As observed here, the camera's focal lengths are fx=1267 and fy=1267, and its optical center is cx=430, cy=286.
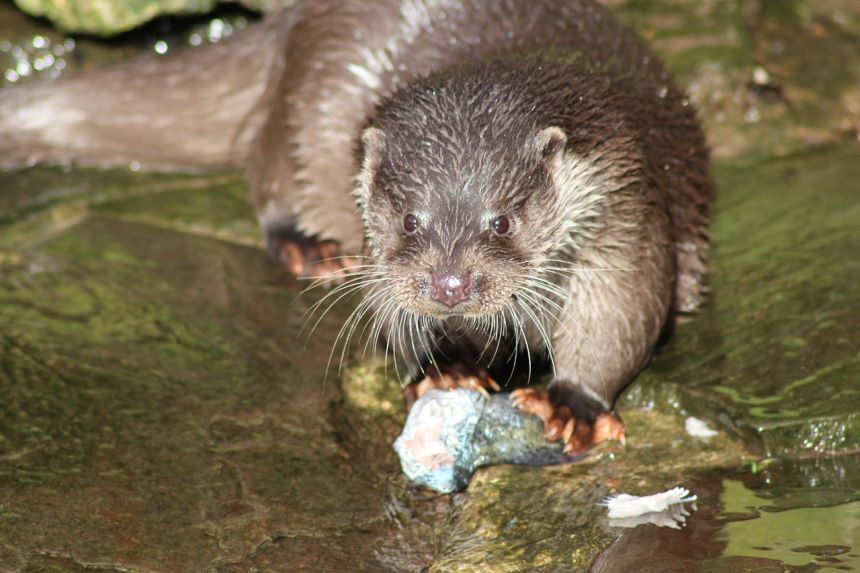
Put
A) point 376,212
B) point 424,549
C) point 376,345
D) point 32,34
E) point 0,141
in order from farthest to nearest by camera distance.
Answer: point 32,34 < point 0,141 < point 376,345 < point 376,212 < point 424,549

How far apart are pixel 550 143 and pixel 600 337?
462 millimetres

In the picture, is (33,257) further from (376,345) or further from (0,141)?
(376,345)

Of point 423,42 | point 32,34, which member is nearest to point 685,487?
point 423,42

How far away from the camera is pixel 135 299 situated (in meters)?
3.32

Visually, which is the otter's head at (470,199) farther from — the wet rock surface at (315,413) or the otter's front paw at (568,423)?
the wet rock surface at (315,413)

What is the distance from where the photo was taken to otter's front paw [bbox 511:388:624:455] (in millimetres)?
2672

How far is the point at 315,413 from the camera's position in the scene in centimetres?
283

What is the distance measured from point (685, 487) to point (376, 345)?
0.92m

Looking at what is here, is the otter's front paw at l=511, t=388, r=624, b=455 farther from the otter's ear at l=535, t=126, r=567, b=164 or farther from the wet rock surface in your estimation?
the otter's ear at l=535, t=126, r=567, b=164

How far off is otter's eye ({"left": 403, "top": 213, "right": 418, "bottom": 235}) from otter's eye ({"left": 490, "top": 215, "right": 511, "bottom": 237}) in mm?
156

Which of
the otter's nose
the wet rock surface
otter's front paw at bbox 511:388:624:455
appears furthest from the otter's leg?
the otter's nose

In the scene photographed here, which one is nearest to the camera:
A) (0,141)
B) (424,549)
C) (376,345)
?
(424,549)

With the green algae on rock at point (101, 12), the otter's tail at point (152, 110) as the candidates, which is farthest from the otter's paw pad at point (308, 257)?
the green algae on rock at point (101, 12)

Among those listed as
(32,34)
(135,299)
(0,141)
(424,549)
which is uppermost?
(32,34)
